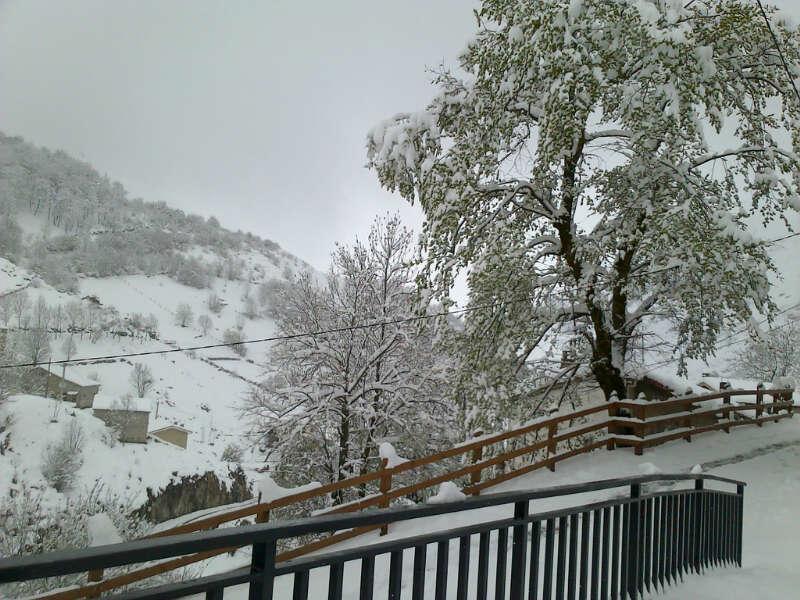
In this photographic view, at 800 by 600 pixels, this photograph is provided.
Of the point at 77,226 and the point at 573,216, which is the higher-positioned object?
the point at 77,226

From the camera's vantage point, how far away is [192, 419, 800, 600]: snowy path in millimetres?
4770

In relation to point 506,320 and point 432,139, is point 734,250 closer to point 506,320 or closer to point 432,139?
point 506,320

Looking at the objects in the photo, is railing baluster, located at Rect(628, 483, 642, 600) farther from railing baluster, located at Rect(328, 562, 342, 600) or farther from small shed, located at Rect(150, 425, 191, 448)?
small shed, located at Rect(150, 425, 191, 448)

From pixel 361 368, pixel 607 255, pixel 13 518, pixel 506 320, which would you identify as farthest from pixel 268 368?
pixel 607 255

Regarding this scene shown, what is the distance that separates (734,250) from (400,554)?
8.55 meters

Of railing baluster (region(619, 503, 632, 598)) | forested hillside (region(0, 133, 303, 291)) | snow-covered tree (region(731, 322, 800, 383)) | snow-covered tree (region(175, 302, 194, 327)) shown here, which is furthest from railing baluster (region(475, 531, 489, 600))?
forested hillside (region(0, 133, 303, 291))

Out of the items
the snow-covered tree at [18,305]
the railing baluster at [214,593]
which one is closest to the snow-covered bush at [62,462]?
the railing baluster at [214,593]

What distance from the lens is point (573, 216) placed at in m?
11.1

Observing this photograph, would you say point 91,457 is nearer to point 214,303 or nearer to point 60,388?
point 60,388

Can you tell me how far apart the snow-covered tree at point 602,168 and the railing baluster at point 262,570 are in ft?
25.7

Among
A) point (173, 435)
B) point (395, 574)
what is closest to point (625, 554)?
point (395, 574)

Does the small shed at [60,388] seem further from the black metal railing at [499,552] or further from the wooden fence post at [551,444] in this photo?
the black metal railing at [499,552]

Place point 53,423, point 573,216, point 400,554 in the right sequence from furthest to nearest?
point 53,423 < point 573,216 < point 400,554

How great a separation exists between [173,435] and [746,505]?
43.0 metres
